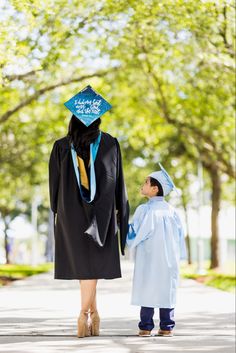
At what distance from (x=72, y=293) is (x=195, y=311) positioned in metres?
3.76

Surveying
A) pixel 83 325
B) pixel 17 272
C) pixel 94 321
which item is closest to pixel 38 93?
pixel 17 272

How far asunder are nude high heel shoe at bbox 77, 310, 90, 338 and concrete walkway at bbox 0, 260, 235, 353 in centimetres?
7

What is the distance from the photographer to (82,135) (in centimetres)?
719

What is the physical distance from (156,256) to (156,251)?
45mm

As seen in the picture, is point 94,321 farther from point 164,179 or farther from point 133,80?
point 133,80

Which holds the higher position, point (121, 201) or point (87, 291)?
point (121, 201)

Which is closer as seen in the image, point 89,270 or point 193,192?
point 89,270

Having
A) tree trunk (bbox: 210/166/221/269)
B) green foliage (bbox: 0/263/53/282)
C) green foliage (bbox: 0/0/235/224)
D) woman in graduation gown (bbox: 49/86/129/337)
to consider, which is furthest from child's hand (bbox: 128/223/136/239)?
tree trunk (bbox: 210/166/221/269)

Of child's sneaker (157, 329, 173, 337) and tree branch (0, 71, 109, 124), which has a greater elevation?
child's sneaker (157, 329, 173, 337)

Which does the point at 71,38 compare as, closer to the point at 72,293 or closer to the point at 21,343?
the point at 72,293

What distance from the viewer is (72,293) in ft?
51.9

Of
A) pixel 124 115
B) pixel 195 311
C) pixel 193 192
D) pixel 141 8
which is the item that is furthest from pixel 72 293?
pixel 193 192

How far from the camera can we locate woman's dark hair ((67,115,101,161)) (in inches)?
283

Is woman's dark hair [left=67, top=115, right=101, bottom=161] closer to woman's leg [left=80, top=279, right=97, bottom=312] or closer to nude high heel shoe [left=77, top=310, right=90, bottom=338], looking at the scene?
woman's leg [left=80, top=279, right=97, bottom=312]
